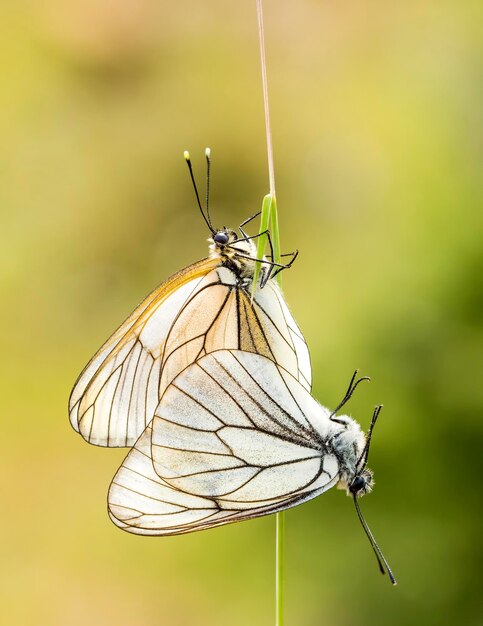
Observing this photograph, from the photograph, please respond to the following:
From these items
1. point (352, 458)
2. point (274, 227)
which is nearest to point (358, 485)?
point (352, 458)

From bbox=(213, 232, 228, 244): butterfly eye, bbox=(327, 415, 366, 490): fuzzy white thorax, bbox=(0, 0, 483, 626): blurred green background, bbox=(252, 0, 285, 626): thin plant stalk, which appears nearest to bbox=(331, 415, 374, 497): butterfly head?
bbox=(327, 415, 366, 490): fuzzy white thorax

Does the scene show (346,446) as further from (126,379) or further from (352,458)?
(126,379)

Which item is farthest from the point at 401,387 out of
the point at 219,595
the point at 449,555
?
the point at 219,595

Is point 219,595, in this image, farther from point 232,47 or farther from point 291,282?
point 232,47

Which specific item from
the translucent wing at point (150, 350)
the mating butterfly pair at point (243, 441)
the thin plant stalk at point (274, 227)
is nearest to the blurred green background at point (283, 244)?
the translucent wing at point (150, 350)

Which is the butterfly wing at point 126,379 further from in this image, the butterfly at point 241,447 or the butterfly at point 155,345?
the butterfly at point 241,447
